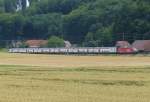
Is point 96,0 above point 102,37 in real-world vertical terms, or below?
Answer: above

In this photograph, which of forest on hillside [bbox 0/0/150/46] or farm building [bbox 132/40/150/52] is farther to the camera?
forest on hillside [bbox 0/0/150/46]

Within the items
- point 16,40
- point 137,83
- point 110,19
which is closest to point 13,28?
point 16,40

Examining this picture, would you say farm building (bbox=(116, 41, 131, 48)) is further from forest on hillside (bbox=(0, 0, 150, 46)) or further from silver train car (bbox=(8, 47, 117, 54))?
silver train car (bbox=(8, 47, 117, 54))

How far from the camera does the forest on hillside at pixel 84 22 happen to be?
113 meters

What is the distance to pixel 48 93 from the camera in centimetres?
1883

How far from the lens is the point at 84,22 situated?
457ft

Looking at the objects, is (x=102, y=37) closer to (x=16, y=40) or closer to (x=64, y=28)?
(x=64, y=28)

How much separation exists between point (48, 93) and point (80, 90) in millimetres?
1694

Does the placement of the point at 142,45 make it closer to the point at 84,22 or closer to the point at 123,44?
the point at 123,44

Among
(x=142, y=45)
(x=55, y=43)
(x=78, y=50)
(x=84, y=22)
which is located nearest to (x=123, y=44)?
(x=142, y=45)

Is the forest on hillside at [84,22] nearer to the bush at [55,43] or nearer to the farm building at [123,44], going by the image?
the farm building at [123,44]

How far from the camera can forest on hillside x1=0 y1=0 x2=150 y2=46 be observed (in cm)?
11294

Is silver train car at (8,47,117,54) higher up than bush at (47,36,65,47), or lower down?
lower down

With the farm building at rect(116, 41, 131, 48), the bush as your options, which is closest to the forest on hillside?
the farm building at rect(116, 41, 131, 48)
